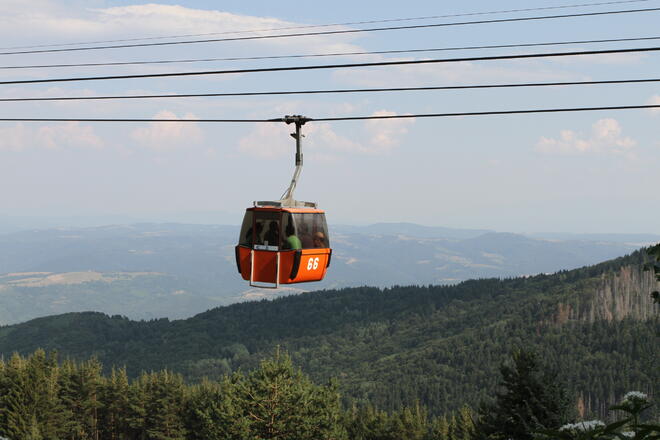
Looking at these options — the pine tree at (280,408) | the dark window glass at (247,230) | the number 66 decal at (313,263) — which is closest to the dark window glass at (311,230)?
the number 66 decal at (313,263)

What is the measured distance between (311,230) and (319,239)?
616 mm

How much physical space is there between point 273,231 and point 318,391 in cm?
7452

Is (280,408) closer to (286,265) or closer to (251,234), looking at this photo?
(251,234)

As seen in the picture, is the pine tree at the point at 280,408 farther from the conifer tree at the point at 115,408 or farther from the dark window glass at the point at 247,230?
the dark window glass at the point at 247,230

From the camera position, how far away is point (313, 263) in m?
27.5

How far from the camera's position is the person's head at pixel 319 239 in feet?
90.1

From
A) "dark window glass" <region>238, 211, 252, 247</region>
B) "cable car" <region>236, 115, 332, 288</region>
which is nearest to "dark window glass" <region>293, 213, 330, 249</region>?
"cable car" <region>236, 115, 332, 288</region>

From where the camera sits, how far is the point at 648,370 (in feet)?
25.6

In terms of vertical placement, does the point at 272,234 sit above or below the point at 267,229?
below

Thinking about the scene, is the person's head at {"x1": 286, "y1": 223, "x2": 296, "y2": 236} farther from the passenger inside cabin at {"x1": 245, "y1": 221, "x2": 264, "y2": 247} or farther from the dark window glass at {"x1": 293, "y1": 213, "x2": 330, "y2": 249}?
the passenger inside cabin at {"x1": 245, "y1": 221, "x2": 264, "y2": 247}

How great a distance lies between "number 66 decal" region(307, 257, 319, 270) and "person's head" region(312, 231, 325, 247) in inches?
22.8

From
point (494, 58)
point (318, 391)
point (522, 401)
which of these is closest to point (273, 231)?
point (494, 58)

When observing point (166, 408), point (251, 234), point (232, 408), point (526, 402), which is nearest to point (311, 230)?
point (251, 234)

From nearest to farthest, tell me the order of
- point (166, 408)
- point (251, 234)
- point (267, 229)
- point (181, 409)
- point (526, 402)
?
point (267, 229) < point (251, 234) < point (526, 402) < point (166, 408) < point (181, 409)
